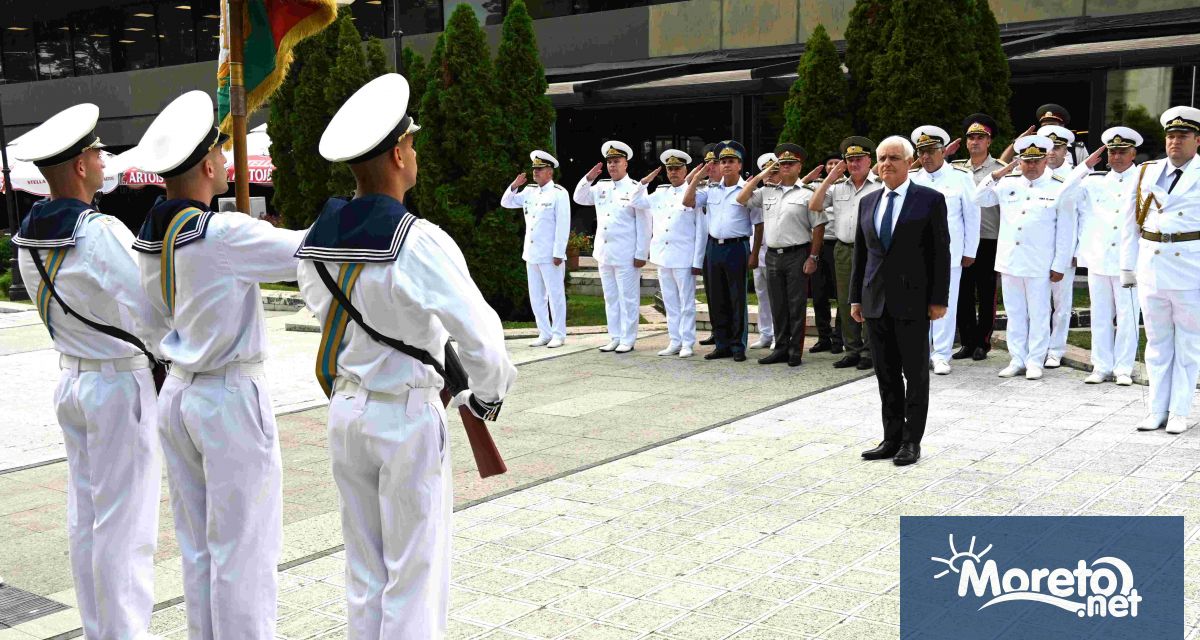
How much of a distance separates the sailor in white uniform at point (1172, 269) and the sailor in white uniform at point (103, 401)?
650cm

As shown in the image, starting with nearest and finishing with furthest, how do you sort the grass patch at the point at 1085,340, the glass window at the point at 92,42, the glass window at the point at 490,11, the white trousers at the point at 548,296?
the grass patch at the point at 1085,340, the white trousers at the point at 548,296, the glass window at the point at 490,11, the glass window at the point at 92,42

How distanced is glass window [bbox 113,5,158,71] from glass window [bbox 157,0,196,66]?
1.01 feet

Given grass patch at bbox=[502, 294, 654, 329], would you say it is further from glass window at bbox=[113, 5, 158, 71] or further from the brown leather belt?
glass window at bbox=[113, 5, 158, 71]

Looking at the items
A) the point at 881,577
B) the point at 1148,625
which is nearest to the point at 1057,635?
the point at 1148,625

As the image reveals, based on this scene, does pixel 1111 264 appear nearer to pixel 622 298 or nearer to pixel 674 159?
pixel 674 159

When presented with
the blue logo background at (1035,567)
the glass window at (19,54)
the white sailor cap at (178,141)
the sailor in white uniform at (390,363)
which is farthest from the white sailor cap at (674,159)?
the glass window at (19,54)

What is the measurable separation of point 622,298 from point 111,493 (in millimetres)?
8120

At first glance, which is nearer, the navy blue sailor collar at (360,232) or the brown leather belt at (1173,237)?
the navy blue sailor collar at (360,232)

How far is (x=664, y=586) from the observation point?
197 inches

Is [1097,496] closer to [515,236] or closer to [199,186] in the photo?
[199,186]

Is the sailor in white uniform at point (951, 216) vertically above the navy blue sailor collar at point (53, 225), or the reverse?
the navy blue sailor collar at point (53, 225)

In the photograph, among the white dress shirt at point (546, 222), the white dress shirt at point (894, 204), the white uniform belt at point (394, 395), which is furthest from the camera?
the white dress shirt at point (546, 222)

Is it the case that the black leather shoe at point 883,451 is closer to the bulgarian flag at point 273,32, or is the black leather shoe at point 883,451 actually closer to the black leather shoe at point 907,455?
the black leather shoe at point 907,455

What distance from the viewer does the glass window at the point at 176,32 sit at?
29.1m
